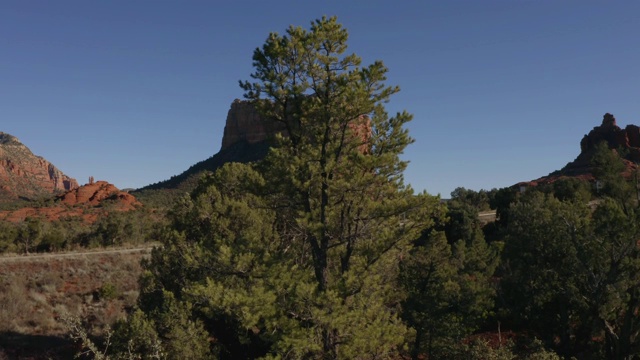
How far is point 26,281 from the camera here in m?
27.2

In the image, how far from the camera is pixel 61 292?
26719 millimetres

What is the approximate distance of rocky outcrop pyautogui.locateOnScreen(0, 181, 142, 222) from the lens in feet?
244

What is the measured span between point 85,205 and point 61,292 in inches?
2802

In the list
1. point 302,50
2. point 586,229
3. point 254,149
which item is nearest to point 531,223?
point 586,229

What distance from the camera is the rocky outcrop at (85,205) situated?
7431 centimetres

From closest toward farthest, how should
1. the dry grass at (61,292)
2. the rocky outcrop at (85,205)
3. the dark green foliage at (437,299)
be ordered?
the dark green foliage at (437,299) < the dry grass at (61,292) < the rocky outcrop at (85,205)

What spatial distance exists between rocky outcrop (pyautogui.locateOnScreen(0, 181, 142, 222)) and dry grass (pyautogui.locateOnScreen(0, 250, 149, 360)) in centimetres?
4385

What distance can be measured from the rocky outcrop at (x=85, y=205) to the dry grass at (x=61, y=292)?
Answer: 144ft

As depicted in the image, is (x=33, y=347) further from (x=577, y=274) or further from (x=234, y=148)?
(x=234, y=148)

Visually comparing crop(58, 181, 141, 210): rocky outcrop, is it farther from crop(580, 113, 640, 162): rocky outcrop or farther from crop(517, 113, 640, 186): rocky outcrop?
crop(580, 113, 640, 162): rocky outcrop

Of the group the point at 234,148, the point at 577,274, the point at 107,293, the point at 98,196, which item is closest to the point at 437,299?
the point at 577,274

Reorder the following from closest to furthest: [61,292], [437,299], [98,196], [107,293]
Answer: [437,299] < [107,293] < [61,292] < [98,196]

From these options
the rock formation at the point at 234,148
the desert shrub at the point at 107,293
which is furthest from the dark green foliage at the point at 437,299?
the rock formation at the point at 234,148

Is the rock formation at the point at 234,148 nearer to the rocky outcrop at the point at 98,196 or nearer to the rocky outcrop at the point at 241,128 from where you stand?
the rocky outcrop at the point at 241,128
